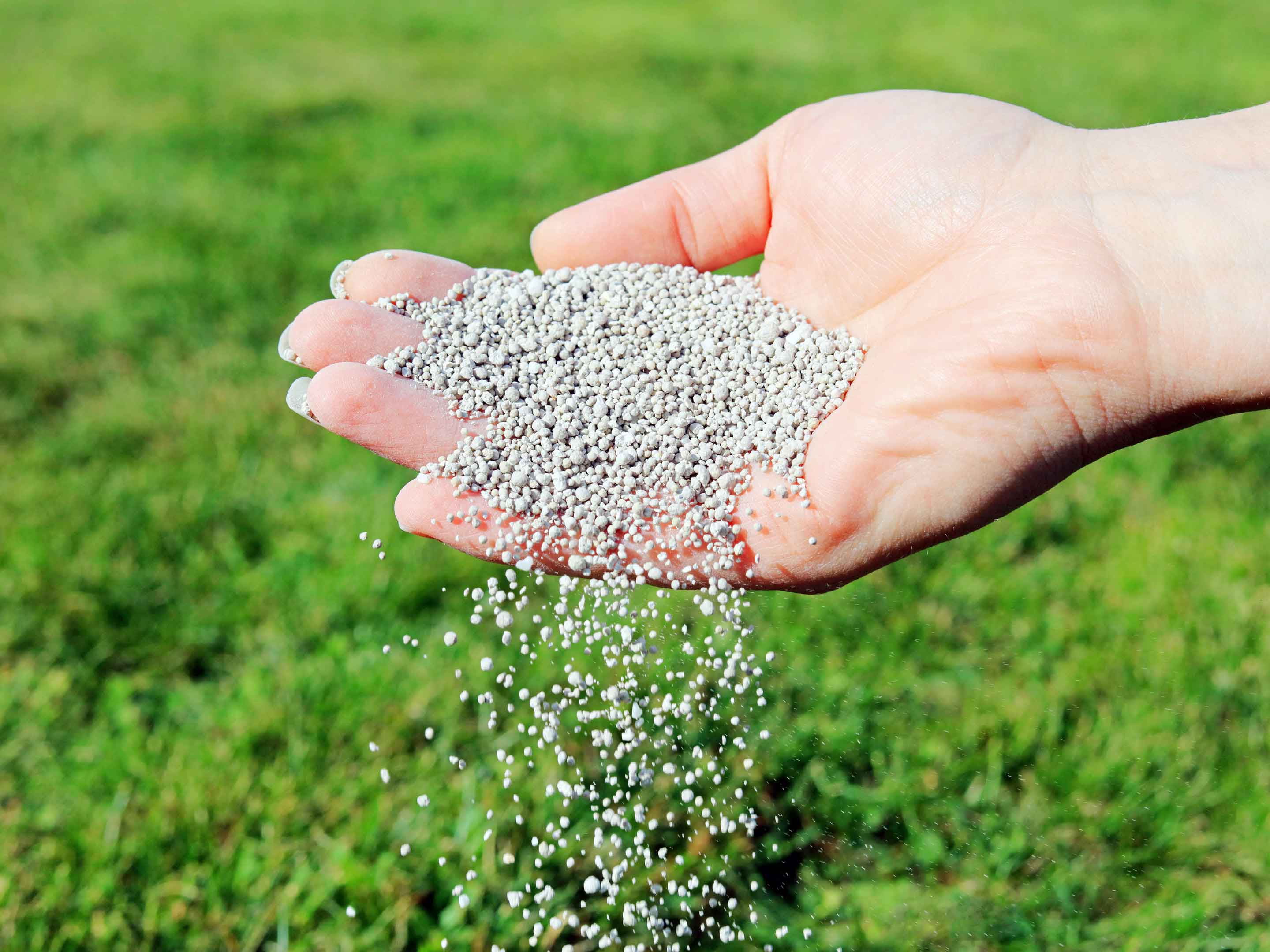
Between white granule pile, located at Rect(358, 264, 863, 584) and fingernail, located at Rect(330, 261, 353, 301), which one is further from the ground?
fingernail, located at Rect(330, 261, 353, 301)

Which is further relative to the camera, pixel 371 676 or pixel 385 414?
pixel 371 676

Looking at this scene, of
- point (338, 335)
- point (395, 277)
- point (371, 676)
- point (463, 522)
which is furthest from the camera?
point (371, 676)

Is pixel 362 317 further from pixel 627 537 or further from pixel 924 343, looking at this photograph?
pixel 924 343

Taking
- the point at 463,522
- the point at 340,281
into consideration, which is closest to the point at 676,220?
the point at 340,281

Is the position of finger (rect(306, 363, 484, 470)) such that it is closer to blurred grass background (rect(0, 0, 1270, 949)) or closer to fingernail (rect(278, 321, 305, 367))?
fingernail (rect(278, 321, 305, 367))

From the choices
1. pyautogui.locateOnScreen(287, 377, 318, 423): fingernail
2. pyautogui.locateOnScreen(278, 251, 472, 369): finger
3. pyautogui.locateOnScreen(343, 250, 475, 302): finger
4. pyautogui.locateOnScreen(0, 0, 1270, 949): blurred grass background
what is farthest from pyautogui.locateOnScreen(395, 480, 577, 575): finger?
pyautogui.locateOnScreen(0, 0, 1270, 949): blurred grass background

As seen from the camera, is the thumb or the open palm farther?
the thumb

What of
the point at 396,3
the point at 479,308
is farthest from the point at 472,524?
the point at 396,3

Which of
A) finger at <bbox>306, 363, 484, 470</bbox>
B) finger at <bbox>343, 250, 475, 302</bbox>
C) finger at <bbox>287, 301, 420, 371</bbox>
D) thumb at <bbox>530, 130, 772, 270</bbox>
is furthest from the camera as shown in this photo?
thumb at <bbox>530, 130, 772, 270</bbox>
